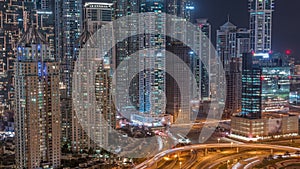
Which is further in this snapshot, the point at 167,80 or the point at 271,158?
the point at 167,80

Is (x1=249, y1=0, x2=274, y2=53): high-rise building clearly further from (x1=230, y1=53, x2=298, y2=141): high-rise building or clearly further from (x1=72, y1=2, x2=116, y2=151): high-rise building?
(x1=72, y1=2, x2=116, y2=151): high-rise building

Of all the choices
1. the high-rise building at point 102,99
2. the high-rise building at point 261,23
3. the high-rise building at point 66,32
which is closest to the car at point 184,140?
the high-rise building at point 102,99

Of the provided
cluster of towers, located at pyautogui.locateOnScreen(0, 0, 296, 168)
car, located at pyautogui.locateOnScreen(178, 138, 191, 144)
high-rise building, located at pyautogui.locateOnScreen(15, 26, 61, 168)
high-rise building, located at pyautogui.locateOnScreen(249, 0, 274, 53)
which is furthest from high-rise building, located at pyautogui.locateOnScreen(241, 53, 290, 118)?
high-rise building, located at pyautogui.locateOnScreen(15, 26, 61, 168)

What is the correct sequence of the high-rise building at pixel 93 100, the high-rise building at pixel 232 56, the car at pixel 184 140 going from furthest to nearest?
the high-rise building at pixel 232 56 → the car at pixel 184 140 → the high-rise building at pixel 93 100

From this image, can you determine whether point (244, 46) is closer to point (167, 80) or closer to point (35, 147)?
point (167, 80)

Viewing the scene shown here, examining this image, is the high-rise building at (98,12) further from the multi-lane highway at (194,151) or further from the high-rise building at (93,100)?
the multi-lane highway at (194,151)

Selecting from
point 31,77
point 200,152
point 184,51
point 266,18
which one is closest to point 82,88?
point 31,77

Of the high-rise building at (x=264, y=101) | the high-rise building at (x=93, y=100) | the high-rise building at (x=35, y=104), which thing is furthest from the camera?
the high-rise building at (x=264, y=101)

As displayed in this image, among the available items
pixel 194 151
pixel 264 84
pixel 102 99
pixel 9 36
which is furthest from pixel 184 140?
pixel 9 36
